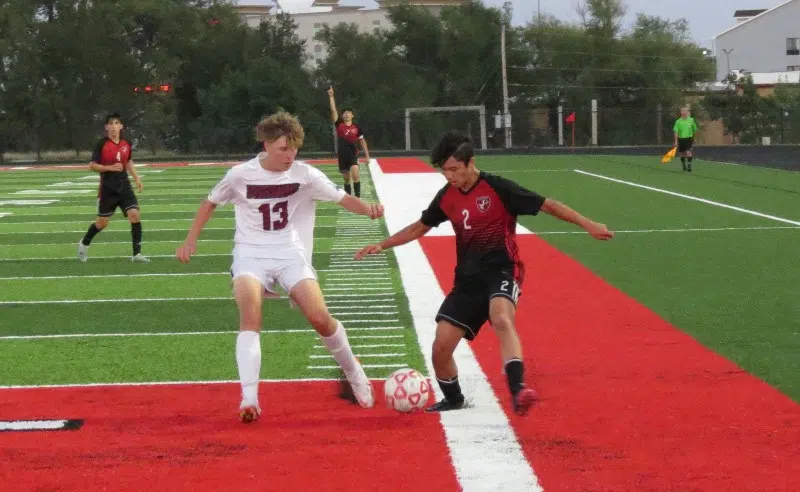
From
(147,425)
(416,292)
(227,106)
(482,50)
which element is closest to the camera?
(147,425)

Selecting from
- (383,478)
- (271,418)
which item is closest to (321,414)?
(271,418)

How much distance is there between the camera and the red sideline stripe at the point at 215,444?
595 cm

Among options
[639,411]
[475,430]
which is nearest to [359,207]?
[475,430]

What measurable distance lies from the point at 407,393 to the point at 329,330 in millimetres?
614

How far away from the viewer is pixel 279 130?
23.9 ft

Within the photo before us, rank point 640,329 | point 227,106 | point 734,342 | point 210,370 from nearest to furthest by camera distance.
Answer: point 210,370
point 734,342
point 640,329
point 227,106

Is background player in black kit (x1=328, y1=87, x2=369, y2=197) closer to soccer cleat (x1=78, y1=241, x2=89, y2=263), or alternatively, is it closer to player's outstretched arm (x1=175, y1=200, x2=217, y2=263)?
soccer cleat (x1=78, y1=241, x2=89, y2=263)

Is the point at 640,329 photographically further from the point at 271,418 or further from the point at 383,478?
the point at 383,478

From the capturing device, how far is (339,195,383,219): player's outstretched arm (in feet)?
25.1

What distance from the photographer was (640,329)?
10.1m

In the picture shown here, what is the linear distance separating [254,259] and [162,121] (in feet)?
201

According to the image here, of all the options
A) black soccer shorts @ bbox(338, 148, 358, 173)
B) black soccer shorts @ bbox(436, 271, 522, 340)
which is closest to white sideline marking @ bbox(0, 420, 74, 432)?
black soccer shorts @ bbox(436, 271, 522, 340)

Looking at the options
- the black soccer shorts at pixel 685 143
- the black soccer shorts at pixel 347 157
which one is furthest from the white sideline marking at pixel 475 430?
the black soccer shorts at pixel 685 143

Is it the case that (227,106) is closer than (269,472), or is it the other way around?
(269,472)
